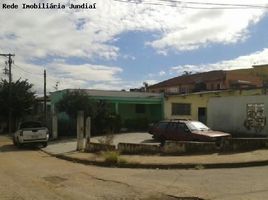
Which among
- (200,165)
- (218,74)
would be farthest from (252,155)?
(218,74)

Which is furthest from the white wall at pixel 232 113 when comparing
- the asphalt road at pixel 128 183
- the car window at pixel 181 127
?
the asphalt road at pixel 128 183

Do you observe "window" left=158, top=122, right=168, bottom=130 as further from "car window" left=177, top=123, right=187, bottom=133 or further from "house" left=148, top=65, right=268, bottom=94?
"house" left=148, top=65, right=268, bottom=94

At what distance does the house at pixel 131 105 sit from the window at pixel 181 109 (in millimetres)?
1483

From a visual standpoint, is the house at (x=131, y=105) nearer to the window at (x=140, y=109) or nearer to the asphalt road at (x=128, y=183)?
the window at (x=140, y=109)

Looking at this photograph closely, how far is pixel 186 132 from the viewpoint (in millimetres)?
24141

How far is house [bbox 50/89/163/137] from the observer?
4347cm

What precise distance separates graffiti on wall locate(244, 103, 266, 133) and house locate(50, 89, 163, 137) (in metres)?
13.1

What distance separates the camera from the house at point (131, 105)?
43469mm

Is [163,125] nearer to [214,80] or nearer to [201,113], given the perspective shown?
[201,113]

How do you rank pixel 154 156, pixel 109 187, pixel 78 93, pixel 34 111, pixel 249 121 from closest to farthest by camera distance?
pixel 109 187
pixel 154 156
pixel 249 121
pixel 78 93
pixel 34 111

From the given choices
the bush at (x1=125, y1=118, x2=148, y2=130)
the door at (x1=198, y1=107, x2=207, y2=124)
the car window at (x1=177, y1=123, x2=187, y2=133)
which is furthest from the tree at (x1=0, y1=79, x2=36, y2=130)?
the car window at (x1=177, y1=123, x2=187, y2=133)

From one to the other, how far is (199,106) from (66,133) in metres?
14.1

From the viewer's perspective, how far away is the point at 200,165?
16.2 meters

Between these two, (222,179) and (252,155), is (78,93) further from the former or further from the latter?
(222,179)
